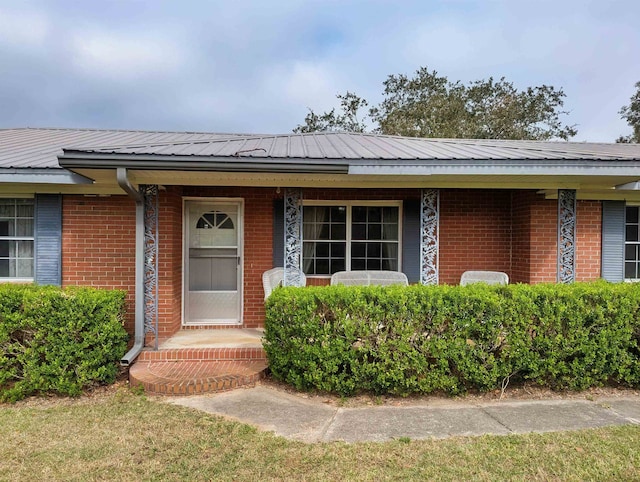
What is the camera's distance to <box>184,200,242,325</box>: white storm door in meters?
6.91

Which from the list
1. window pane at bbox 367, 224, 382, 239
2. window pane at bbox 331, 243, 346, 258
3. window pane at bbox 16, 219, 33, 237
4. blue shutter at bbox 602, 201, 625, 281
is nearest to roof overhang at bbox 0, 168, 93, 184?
window pane at bbox 16, 219, 33, 237

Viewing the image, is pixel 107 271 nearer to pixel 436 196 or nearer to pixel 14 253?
pixel 14 253

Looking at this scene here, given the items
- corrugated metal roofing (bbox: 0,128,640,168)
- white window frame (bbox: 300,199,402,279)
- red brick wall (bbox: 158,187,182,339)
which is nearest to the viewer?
corrugated metal roofing (bbox: 0,128,640,168)

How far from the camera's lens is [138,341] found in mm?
5414

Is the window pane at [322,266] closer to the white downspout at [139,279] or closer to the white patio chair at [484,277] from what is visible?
the white patio chair at [484,277]

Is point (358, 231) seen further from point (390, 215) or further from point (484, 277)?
point (484, 277)

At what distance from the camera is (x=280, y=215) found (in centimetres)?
683

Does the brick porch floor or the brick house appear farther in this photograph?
the brick house

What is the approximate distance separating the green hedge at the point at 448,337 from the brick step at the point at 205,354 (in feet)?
2.81

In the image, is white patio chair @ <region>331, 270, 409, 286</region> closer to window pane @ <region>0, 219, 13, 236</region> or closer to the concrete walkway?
the concrete walkway

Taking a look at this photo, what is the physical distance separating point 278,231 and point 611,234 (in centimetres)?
→ 581

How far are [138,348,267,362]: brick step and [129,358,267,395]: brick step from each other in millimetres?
46

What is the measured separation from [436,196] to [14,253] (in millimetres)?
6708

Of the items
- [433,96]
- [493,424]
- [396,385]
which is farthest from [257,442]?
Answer: [433,96]
